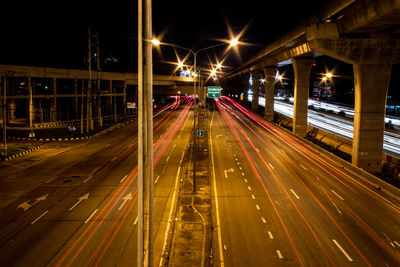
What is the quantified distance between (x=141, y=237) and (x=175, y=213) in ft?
36.8

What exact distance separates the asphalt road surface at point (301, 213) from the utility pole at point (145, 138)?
22.5ft

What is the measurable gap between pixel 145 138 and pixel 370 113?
2648 centimetres

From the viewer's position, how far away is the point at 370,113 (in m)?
27.5

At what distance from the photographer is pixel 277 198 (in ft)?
65.5

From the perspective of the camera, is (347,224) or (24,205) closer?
(347,224)

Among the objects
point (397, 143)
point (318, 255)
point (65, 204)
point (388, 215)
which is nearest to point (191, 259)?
point (318, 255)

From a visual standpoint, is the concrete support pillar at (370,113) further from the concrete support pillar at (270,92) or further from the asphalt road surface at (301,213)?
the concrete support pillar at (270,92)

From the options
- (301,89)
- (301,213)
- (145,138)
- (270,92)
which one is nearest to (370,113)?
(301,213)

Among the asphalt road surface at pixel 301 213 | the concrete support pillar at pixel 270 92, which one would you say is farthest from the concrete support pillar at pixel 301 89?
the concrete support pillar at pixel 270 92

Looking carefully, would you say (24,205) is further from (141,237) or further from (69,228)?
(141,237)

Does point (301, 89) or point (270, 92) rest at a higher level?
point (270, 92)

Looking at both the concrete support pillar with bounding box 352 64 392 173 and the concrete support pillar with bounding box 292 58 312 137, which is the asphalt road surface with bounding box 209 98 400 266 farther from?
the concrete support pillar with bounding box 292 58 312 137

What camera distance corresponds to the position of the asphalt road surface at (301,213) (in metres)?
13.0

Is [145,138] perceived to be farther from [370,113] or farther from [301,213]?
[370,113]
